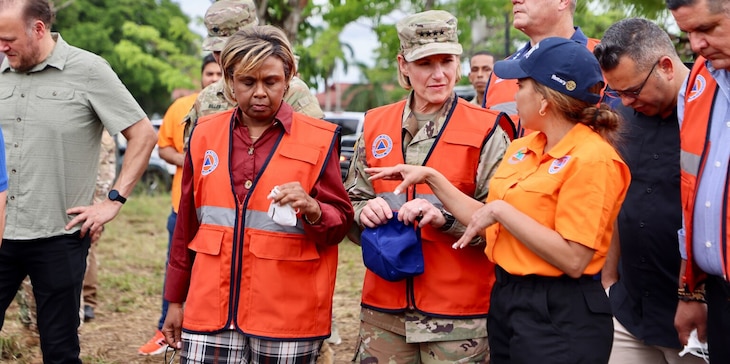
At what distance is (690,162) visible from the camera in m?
3.28

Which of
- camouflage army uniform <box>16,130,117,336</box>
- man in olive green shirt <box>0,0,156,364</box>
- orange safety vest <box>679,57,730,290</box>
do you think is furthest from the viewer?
camouflage army uniform <box>16,130,117,336</box>

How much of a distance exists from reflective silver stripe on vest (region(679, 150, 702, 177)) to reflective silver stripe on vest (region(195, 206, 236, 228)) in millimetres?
1789

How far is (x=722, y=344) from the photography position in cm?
318

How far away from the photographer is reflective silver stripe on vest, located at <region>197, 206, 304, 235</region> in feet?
11.6

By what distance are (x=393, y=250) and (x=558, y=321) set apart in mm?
749

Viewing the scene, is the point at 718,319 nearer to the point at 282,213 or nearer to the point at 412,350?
the point at 412,350

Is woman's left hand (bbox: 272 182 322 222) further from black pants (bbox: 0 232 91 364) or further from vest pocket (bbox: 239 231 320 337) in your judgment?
black pants (bbox: 0 232 91 364)

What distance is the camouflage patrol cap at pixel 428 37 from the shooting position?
379 cm

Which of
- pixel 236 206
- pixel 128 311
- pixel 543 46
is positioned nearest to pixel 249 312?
pixel 236 206

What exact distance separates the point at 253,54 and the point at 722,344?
2125 mm

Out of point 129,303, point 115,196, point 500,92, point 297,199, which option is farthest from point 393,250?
point 129,303

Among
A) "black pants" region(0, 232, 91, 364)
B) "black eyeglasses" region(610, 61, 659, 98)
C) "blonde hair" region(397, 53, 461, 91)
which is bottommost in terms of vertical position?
"black pants" region(0, 232, 91, 364)

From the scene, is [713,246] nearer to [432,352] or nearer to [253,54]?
[432,352]

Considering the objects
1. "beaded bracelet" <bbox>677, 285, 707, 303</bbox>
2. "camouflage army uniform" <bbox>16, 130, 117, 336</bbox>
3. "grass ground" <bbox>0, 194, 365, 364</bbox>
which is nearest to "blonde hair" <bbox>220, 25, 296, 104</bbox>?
"beaded bracelet" <bbox>677, 285, 707, 303</bbox>
